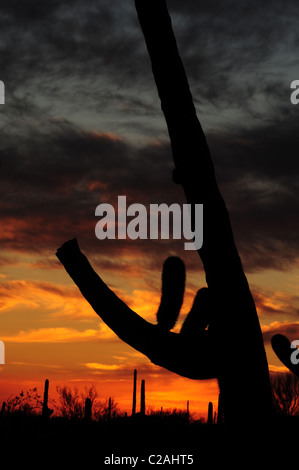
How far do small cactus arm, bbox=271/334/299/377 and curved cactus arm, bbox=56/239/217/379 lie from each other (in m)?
1.02

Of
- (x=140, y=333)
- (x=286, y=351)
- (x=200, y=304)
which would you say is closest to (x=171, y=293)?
(x=200, y=304)

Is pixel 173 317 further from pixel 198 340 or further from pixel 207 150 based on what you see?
pixel 207 150

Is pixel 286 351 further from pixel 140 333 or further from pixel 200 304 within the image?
pixel 140 333

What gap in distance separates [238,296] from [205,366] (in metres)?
0.55

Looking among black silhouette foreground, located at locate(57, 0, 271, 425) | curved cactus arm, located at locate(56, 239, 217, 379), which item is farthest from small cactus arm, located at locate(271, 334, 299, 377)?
curved cactus arm, located at locate(56, 239, 217, 379)

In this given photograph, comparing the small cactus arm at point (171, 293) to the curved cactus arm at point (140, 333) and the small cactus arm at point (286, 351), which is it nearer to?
the curved cactus arm at point (140, 333)

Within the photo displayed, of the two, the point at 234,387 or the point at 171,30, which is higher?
the point at 171,30

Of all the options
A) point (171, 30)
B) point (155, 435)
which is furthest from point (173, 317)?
point (155, 435)

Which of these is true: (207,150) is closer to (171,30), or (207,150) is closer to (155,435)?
(171,30)

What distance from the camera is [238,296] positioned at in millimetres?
4605
